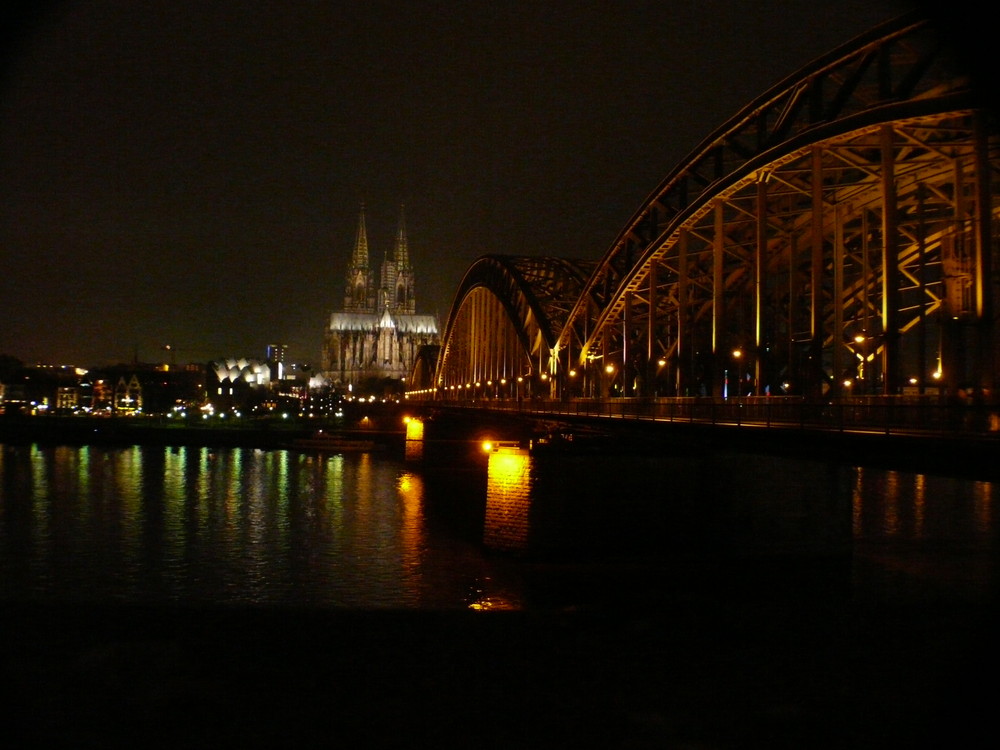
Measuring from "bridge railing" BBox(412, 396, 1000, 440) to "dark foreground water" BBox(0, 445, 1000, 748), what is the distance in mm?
1985

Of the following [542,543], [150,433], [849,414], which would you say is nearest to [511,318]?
[150,433]

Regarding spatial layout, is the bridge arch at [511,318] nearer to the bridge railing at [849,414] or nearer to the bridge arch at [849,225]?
the bridge arch at [849,225]

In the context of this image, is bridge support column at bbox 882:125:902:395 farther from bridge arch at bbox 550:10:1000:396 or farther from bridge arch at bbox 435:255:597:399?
bridge arch at bbox 435:255:597:399

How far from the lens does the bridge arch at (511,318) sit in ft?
204

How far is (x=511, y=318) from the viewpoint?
65688 mm

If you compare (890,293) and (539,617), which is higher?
(890,293)

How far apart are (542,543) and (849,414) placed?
33.0ft

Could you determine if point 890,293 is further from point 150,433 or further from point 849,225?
point 150,433

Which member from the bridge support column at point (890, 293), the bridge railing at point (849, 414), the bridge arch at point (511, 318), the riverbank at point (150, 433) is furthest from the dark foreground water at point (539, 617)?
the riverbank at point (150, 433)

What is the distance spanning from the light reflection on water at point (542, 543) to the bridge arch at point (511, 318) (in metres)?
26.9

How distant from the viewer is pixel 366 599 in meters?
22.7

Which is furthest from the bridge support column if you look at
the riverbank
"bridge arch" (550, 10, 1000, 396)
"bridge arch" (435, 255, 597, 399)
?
the riverbank

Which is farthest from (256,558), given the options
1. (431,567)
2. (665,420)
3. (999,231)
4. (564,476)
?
(999,231)

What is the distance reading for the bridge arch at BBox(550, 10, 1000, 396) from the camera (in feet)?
69.7
